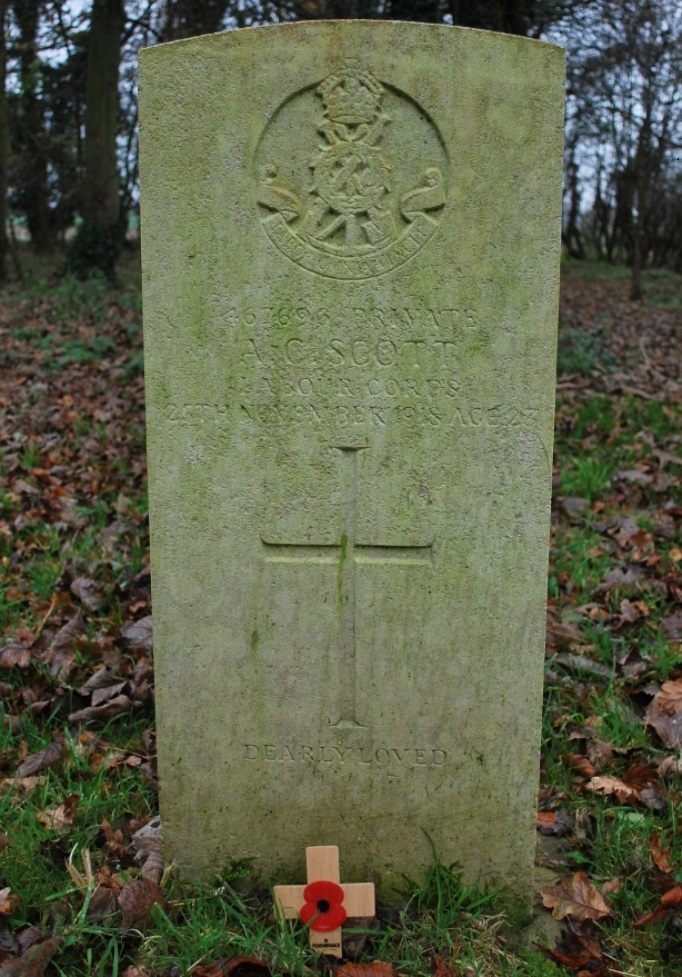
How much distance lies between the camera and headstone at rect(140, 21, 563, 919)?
7.07 ft

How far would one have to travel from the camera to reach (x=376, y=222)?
7.24 feet

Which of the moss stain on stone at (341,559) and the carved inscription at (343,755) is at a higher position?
the moss stain on stone at (341,559)

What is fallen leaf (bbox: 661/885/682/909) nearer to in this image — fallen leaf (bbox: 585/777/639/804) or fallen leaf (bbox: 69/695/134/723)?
fallen leaf (bbox: 585/777/639/804)

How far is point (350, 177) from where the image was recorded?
2191mm

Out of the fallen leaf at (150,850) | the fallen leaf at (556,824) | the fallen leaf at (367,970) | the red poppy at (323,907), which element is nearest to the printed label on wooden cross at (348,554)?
the red poppy at (323,907)

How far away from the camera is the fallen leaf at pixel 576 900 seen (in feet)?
8.20

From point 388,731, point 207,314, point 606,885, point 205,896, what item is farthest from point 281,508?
point 606,885

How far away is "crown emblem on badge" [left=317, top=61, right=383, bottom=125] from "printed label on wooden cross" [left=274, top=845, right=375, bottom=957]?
1.90 m

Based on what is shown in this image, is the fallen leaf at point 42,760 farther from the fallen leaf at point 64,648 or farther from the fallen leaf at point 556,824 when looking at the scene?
the fallen leaf at point 556,824

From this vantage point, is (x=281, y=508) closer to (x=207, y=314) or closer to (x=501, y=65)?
(x=207, y=314)

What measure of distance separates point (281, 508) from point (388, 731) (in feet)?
2.30

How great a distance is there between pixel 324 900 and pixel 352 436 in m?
1.25

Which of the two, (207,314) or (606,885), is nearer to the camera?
(207,314)

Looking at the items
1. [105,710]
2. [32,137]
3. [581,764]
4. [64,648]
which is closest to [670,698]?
[581,764]
